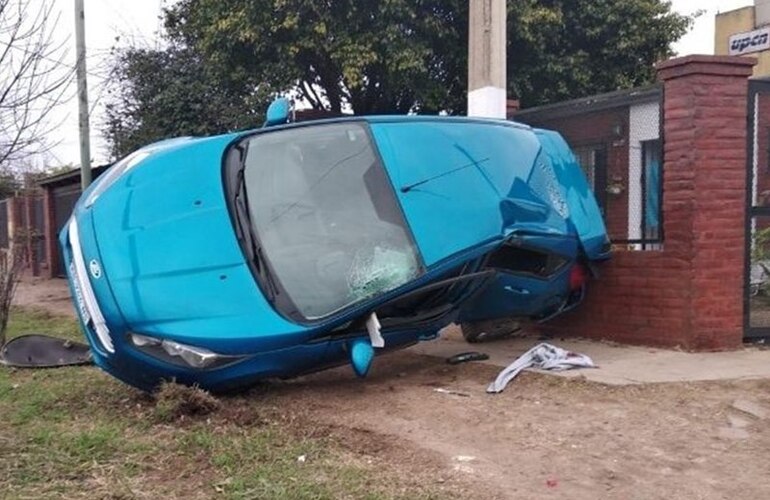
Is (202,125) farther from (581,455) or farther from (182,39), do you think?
(581,455)

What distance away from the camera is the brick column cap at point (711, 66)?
682 cm

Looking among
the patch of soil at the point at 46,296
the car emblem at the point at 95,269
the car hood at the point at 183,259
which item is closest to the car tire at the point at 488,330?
the car hood at the point at 183,259

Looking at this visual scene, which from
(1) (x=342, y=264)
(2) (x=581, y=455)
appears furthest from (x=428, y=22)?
(2) (x=581, y=455)

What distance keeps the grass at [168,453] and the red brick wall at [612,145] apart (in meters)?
4.00

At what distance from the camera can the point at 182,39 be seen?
17.9 meters

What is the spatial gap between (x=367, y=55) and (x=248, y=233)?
8879 mm

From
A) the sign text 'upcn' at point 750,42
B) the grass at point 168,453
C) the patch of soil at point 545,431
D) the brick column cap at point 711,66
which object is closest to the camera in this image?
the grass at point 168,453

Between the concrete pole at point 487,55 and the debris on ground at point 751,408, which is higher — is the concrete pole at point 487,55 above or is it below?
above

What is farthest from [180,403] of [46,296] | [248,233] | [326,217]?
[46,296]

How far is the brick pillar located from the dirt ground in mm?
1252

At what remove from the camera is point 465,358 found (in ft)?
22.4

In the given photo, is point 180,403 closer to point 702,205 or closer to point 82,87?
point 702,205

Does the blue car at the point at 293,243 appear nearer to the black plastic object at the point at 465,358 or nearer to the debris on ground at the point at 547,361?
the debris on ground at the point at 547,361

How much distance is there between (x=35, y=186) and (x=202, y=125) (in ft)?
25.5
